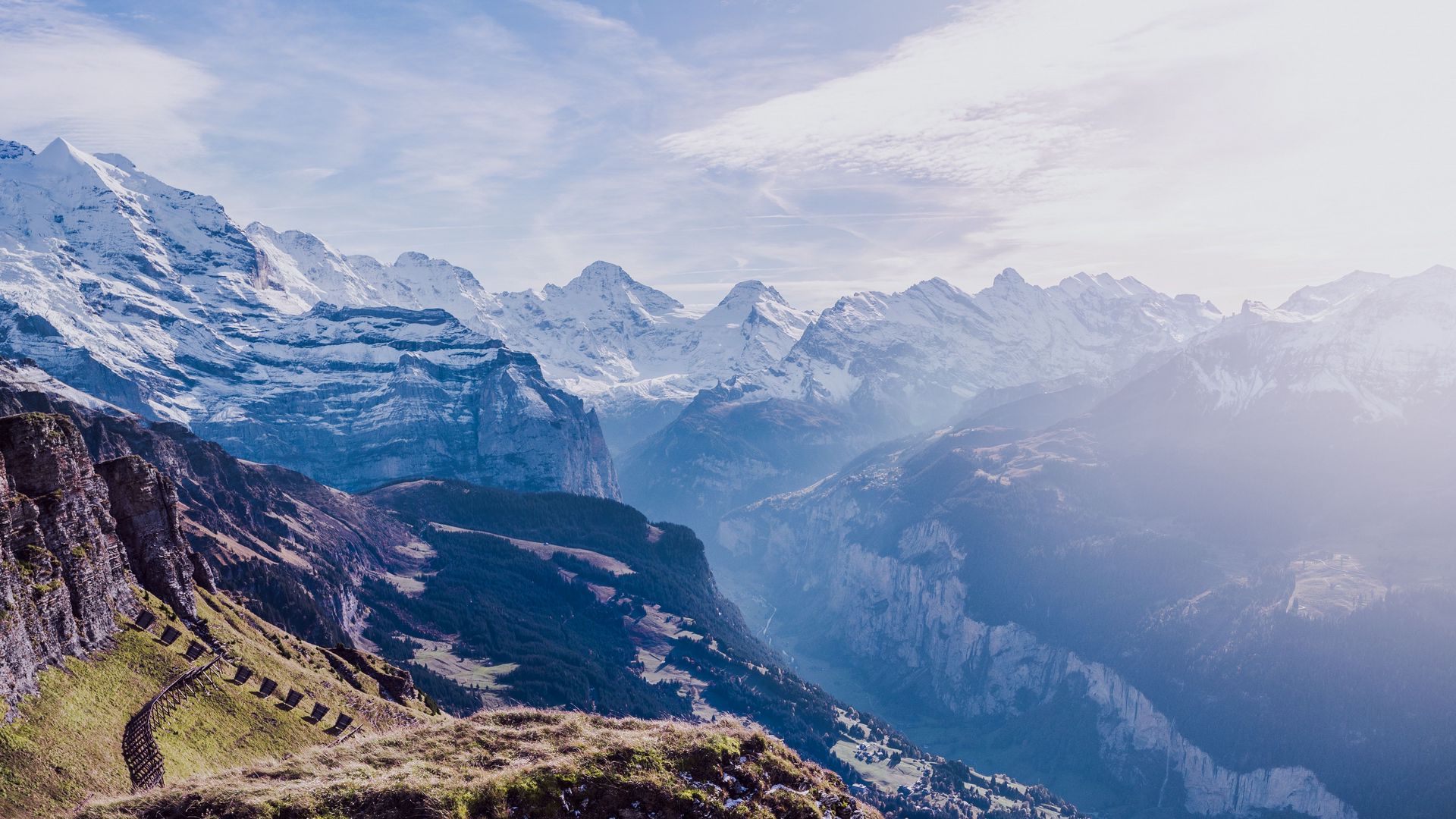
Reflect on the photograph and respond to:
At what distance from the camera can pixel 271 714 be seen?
92.6 meters

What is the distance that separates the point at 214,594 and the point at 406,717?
1125 inches

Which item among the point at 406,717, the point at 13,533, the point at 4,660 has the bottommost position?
the point at 406,717

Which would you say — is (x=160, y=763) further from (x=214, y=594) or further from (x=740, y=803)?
(x=214, y=594)

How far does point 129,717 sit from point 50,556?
46.3ft

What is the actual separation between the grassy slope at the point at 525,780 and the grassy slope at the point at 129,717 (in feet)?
37.1

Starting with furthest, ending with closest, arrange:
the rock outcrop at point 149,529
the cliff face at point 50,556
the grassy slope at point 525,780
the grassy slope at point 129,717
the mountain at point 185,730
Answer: the rock outcrop at point 149,529, the cliff face at point 50,556, the grassy slope at point 129,717, the mountain at point 185,730, the grassy slope at point 525,780

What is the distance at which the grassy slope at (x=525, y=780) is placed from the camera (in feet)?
176

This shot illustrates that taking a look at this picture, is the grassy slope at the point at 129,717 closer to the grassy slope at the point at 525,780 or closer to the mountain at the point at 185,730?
the mountain at the point at 185,730

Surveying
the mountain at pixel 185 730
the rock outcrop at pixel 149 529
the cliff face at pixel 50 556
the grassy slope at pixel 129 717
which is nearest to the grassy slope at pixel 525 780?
the mountain at pixel 185 730

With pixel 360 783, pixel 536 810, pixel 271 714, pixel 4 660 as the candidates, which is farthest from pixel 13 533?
pixel 536 810

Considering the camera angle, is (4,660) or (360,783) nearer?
(360,783)

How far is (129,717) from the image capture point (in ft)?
243

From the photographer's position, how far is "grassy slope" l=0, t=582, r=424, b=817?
2434 inches

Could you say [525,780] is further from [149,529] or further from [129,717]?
[149,529]
